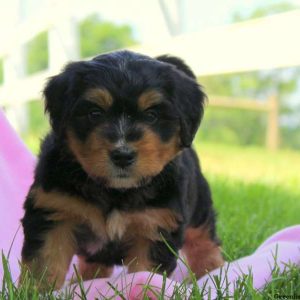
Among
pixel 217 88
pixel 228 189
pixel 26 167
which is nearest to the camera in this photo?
pixel 26 167

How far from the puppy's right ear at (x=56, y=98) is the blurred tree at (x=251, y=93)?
15286 millimetres

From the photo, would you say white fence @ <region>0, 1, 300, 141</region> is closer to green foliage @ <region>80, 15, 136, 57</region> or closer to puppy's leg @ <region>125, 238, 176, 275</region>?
puppy's leg @ <region>125, 238, 176, 275</region>

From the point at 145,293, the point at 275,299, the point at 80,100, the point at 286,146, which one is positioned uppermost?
the point at 80,100

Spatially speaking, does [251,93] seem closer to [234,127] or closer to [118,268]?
[234,127]

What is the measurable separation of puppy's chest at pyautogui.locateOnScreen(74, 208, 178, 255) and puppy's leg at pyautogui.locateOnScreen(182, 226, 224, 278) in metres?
0.89

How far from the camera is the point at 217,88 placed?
64.7 feet

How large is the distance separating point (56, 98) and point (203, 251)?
1.56 meters

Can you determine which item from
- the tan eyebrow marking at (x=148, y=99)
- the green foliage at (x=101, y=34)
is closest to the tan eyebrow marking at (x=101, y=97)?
the tan eyebrow marking at (x=148, y=99)

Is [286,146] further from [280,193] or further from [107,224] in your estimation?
[107,224]

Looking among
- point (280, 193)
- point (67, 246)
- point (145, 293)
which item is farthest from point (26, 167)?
point (280, 193)

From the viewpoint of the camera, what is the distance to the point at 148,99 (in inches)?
114

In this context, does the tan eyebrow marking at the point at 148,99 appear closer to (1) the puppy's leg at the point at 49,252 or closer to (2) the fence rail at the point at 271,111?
(1) the puppy's leg at the point at 49,252

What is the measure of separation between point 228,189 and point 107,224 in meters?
3.77

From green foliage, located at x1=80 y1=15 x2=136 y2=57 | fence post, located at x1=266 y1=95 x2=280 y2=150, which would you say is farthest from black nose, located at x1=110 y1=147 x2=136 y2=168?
green foliage, located at x1=80 y1=15 x2=136 y2=57
